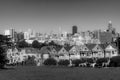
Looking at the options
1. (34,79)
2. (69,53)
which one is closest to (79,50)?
(69,53)

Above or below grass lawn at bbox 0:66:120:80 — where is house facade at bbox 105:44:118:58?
above

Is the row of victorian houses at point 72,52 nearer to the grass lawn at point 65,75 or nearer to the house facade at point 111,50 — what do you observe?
the house facade at point 111,50

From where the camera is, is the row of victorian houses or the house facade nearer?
the house facade

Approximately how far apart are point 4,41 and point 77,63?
2503 cm

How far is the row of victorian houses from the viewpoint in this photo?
365ft

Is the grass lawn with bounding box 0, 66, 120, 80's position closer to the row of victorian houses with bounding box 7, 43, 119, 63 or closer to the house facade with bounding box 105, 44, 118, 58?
the house facade with bounding box 105, 44, 118, 58

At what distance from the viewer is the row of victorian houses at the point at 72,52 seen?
111m

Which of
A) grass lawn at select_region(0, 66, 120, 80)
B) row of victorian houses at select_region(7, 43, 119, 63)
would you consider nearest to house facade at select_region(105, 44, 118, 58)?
row of victorian houses at select_region(7, 43, 119, 63)

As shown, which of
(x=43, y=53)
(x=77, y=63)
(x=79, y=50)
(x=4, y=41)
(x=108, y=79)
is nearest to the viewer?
(x=108, y=79)

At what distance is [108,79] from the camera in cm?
3594

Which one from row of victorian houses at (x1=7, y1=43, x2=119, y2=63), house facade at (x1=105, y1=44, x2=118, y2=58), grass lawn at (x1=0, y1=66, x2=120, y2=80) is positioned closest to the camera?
grass lawn at (x1=0, y1=66, x2=120, y2=80)

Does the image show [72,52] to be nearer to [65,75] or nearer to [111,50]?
[111,50]

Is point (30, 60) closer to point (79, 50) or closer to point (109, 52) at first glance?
point (79, 50)

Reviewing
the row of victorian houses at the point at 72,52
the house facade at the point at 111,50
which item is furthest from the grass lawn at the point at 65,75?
the row of victorian houses at the point at 72,52
